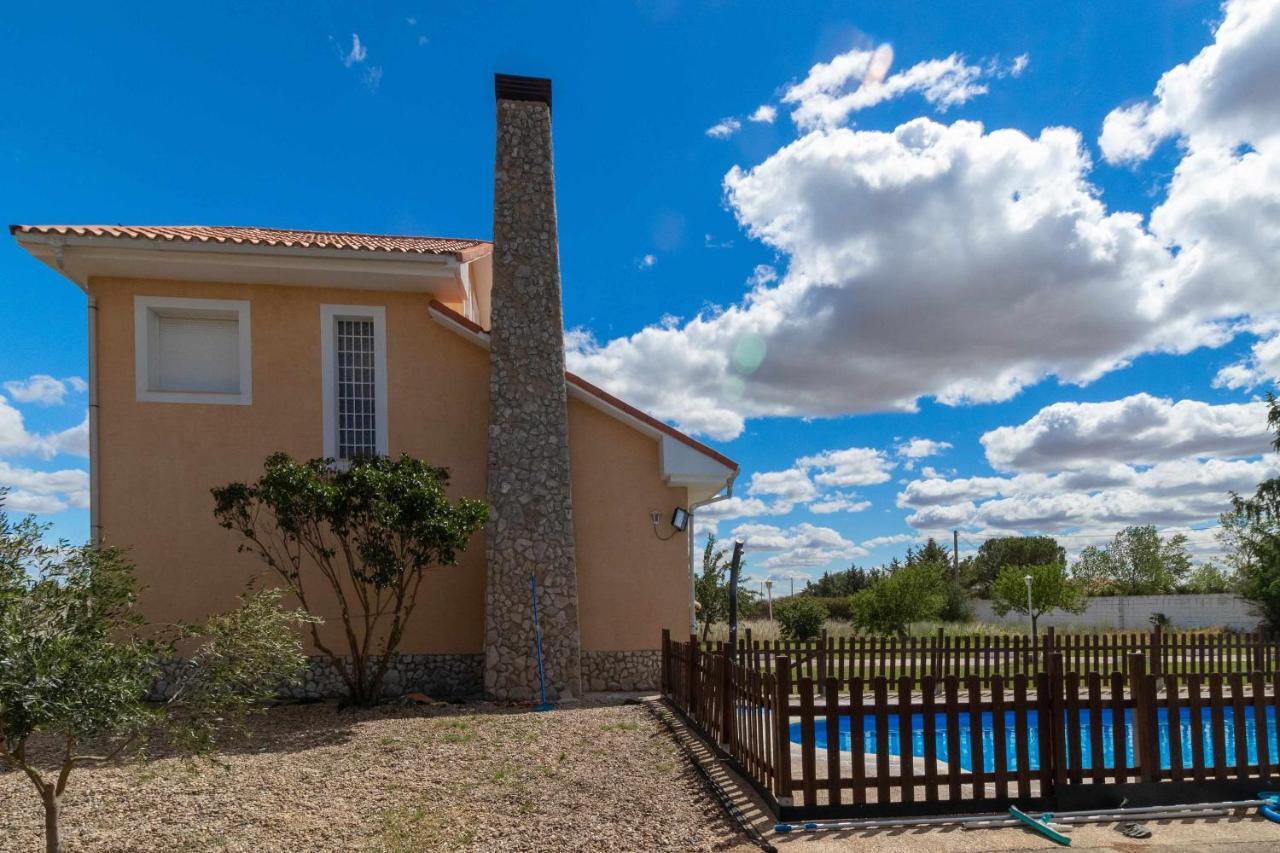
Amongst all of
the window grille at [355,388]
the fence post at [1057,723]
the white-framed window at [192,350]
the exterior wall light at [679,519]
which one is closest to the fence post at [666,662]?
the exterior wall light at [679,519]

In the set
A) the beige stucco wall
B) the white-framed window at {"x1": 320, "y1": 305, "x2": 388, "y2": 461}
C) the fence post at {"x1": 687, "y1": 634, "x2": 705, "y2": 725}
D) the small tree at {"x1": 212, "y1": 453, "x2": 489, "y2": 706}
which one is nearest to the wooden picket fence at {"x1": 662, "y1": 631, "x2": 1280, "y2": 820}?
the fence post at {"x1": 687, "y1": 634, "x2": 705, "y2": 725}

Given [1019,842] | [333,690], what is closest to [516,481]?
[333,690]

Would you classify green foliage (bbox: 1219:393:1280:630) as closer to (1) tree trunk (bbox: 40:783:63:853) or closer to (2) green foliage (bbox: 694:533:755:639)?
(2) green foliage (bbox: 694:533:755:639)

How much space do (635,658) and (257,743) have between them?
19.8ft

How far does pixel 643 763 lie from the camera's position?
7938 mm

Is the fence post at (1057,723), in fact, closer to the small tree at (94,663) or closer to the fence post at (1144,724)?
the fence post at (1144,724)

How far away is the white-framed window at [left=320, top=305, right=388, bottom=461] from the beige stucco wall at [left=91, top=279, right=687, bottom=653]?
14 cm

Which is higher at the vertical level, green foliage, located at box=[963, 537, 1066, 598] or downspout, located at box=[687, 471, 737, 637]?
downspout, located at box=[687, 471, 737, 637]

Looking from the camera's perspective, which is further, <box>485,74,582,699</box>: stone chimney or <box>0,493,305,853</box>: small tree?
<box>485,74,582,699</box>: stone chimney

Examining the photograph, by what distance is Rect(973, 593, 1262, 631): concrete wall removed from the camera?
31109mm

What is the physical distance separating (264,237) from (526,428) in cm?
557

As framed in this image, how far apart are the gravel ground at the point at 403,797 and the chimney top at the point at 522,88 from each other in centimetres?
1020

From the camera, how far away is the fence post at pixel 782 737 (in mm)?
6246

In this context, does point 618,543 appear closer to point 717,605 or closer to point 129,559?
point 129,559
